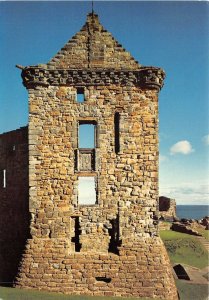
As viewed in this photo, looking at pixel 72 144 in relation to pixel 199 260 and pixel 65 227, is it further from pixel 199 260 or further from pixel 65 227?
pixel 199 260

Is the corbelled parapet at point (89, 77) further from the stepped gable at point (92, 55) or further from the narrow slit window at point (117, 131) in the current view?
the narrow slit window at point (117, 131)

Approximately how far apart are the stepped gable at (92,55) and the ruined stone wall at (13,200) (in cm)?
375

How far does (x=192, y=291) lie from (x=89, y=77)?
28.7ft

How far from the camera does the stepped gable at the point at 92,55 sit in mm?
13992

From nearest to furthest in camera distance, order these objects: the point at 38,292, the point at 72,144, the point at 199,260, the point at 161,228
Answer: the point at 38,292 < the point at 72,144 < the point at 199,260 < the point at 161,228

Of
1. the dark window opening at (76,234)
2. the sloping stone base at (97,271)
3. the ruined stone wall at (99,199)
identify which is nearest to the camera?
the sloping stone base at (97,271)

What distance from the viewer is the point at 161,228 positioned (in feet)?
86.3

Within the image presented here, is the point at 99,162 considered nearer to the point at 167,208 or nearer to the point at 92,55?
the point at 92,55

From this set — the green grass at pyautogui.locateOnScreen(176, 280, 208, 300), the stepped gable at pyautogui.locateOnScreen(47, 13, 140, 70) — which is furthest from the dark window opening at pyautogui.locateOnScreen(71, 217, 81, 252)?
the stepped gable at pyautogui.locateOnScreen(47, 13, 140, 70)

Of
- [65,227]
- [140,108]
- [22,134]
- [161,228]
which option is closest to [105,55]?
[140,108]

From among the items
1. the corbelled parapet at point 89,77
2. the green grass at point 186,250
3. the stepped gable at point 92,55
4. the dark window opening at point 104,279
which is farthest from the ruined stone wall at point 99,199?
the green grass at point 186,250

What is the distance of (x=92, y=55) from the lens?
14.1 meters

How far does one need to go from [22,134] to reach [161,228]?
1395cm

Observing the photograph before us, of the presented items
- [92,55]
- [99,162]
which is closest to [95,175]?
[99,162]
